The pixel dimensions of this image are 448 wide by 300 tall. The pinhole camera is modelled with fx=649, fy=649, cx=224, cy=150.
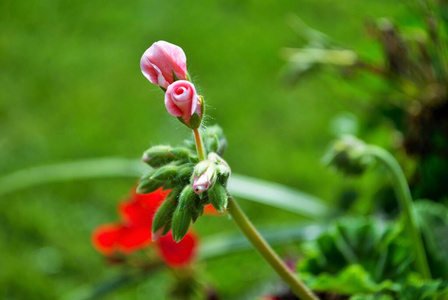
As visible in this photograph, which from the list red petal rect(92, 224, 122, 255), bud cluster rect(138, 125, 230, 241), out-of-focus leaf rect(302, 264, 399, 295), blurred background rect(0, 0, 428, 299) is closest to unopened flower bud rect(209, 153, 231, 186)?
bud cluster rect(138, 125, 230, 241)

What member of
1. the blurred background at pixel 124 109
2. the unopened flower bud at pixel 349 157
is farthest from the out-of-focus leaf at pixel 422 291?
the blurred background at pixel 124 109

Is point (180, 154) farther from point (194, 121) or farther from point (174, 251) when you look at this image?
point (174, 251)

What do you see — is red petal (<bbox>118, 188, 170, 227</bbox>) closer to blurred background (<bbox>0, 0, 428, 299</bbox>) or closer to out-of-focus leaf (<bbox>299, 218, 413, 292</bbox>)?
out-of-focus leaf (<bbox>299, 218, 413, 292</bbox>)

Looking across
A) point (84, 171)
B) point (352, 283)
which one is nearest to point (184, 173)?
point (352, 283)

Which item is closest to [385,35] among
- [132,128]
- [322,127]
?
[322,127]

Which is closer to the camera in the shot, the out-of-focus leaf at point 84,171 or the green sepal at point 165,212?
the green sepal at point 165,212

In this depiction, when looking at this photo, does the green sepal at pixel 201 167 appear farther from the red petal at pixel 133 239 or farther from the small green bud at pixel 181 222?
the red petal at pixel 133 239
